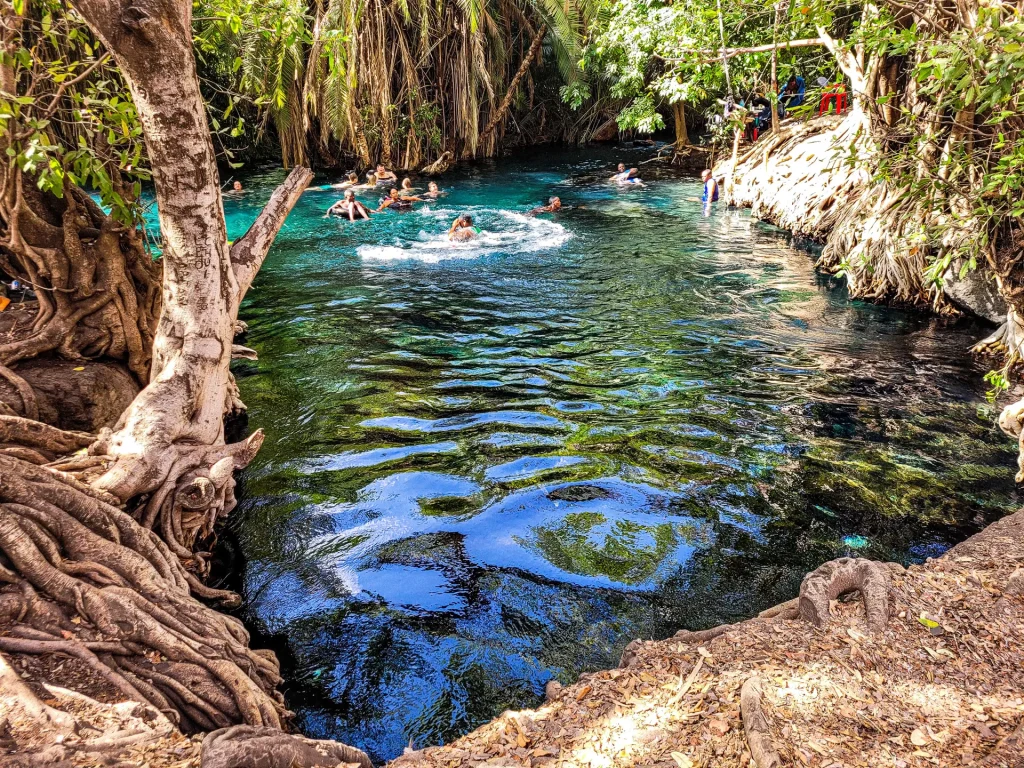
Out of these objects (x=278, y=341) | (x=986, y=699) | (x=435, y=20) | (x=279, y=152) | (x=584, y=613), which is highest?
(x=435, y=20)

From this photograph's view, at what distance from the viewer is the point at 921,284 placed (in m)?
9.27

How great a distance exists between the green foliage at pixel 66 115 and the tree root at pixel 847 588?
4.92 m

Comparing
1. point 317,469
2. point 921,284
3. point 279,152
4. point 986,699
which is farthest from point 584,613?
point 279,152

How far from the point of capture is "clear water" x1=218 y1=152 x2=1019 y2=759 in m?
4.37

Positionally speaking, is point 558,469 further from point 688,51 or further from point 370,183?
point 370,183

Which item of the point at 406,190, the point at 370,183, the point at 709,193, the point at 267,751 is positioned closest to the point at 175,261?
the point at 267,751

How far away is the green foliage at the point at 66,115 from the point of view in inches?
172

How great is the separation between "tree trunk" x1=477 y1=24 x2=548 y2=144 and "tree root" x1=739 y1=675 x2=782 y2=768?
21.6 metres

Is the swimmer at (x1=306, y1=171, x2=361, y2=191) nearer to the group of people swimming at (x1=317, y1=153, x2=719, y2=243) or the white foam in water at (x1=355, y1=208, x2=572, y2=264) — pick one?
the group of people swimming at (x1=317, y1=153, x2=719, y2=243)

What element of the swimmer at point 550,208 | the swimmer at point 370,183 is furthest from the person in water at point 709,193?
the swimmer at point 370,183

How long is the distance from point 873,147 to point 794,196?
5.81 meters

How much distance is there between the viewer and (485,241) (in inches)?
581

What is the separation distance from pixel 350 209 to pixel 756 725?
608 inches

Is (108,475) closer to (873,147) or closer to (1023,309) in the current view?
(1023,309)
